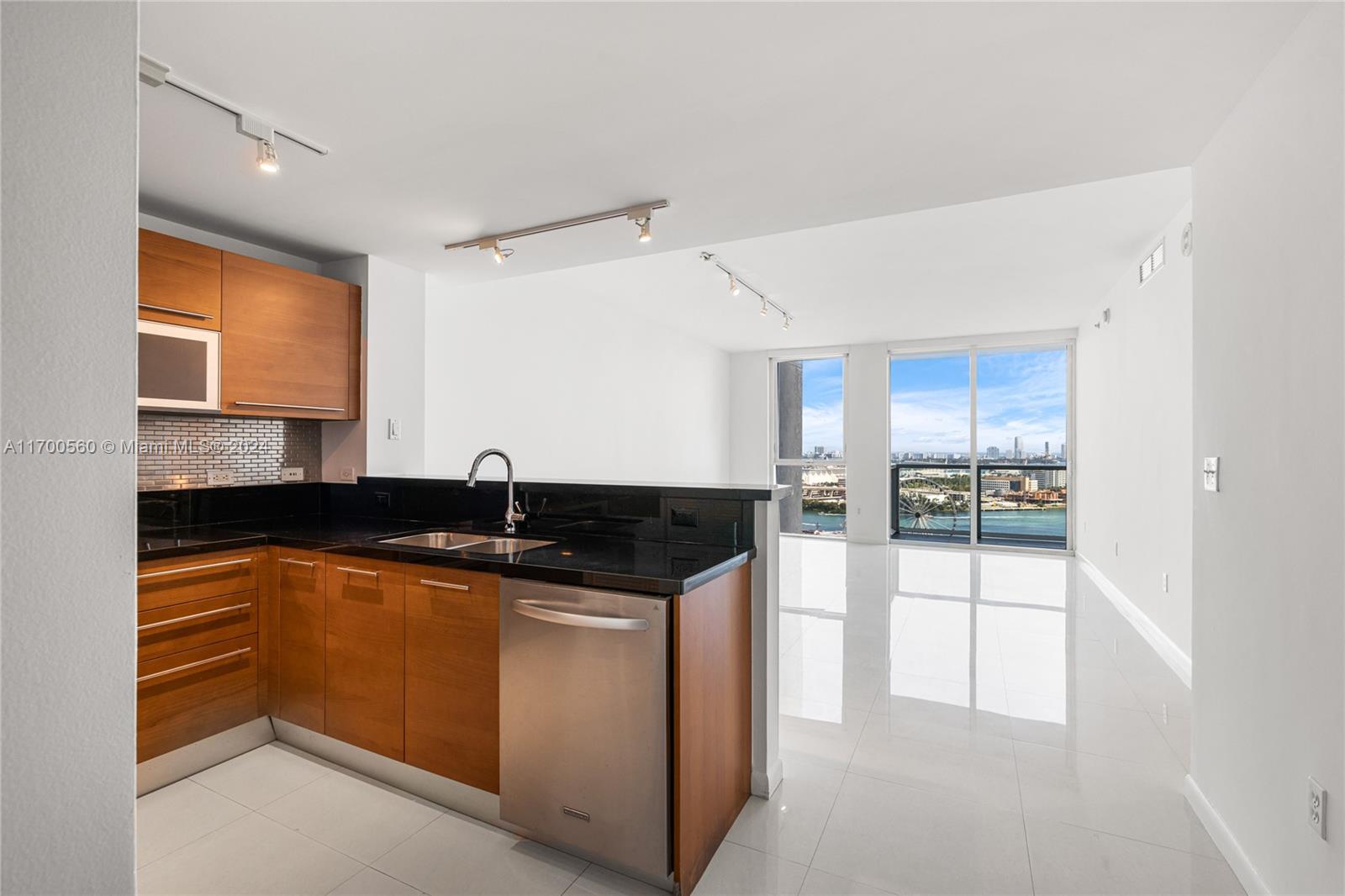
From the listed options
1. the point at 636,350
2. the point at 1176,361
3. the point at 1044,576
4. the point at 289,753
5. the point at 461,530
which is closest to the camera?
the point at 289,753

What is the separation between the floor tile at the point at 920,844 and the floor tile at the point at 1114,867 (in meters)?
0.06

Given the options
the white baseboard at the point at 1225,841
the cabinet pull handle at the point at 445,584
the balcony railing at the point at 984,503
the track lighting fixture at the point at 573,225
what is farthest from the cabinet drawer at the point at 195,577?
the balcony railing at the point at 984,503

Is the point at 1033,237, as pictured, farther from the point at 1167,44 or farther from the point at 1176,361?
the point at 1167,44

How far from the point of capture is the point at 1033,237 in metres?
4.06

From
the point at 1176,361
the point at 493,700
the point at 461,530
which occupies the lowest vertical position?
the point at 493,700

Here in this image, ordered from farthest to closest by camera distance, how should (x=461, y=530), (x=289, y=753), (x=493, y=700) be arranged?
1. (x=461, y=530)
2. (x=289, y=753)
3. (x=493, y=700)

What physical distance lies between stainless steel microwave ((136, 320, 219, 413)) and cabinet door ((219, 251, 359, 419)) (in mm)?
45

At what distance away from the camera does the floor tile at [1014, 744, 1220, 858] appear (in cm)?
205

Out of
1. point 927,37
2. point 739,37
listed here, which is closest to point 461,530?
point 739,37

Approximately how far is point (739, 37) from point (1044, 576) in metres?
6.10

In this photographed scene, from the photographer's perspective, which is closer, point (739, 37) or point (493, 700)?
point (739, 37)

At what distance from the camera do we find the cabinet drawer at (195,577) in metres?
2.26

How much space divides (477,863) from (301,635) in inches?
47.8

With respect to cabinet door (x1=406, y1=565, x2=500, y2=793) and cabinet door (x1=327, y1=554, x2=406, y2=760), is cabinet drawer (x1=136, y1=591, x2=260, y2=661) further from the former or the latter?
cabinet door (x1=406, y1=565, x2=500, y2=793)
